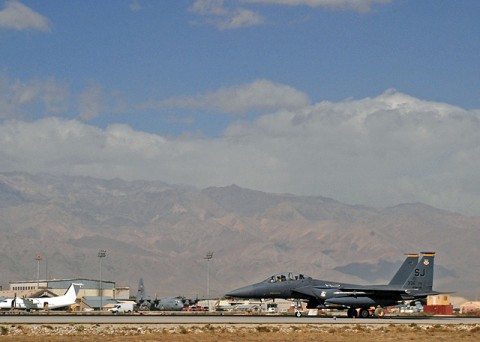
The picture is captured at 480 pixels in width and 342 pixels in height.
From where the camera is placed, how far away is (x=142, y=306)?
488ft

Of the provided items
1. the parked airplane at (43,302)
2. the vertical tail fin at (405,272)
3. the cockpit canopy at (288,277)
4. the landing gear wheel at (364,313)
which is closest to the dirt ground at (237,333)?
the landing gear wheel at (364,313)

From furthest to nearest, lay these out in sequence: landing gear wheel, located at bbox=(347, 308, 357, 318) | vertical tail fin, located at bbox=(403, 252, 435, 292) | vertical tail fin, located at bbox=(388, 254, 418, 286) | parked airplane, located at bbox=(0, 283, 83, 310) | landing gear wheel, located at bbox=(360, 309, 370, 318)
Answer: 1. parked airplane, located at bbox=(0, 283, 83, 310)
2. vertical tail fin, located at bbox=(388, 254, 418, 286)
3. vertical tail fin, located at bbox=(403, 252, 435, 292)
4. landing gear wheel, located at bbox=(360, 309, 370, 318)
5. landing gear wheel, located at bbox=(347, 308, 357, 318)

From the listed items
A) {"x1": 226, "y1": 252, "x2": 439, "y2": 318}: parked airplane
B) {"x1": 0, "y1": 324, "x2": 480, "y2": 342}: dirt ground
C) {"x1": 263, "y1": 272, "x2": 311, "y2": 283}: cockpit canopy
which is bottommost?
{"x1": 0, "y1": 324, "x2": 480, "y2": 342}: dirt ground

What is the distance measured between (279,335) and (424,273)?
35095mm

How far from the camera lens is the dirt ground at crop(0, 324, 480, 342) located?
166 feet

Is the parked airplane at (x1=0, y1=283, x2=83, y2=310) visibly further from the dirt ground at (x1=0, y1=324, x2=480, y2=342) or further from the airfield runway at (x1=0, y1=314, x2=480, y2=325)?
the dirt ground at (x1=0, y1=324, x2=480, y2=342)

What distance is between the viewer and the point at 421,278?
277ft

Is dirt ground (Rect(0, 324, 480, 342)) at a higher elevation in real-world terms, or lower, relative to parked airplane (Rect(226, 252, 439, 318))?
lower

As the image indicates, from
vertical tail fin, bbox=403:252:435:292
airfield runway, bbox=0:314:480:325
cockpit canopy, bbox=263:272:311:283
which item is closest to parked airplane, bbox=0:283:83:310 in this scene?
cockpit canopy, bbox=263:272:311:283

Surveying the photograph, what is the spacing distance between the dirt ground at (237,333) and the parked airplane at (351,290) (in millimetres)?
17304

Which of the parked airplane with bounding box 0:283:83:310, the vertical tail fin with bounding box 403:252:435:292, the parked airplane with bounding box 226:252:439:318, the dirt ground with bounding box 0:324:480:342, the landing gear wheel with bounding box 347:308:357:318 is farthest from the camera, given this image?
the parked airplane with bounding box 0:283:83:310

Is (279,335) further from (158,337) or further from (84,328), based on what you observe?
(84,328)

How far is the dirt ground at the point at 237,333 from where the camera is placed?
50656 millimetres

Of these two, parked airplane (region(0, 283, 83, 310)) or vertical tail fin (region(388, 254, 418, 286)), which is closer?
vertical tail fin (region(388, 254, 418, 286))
